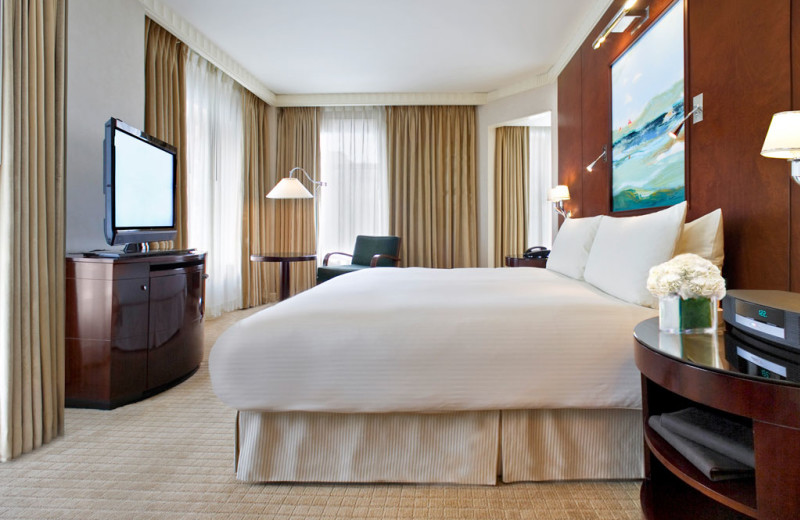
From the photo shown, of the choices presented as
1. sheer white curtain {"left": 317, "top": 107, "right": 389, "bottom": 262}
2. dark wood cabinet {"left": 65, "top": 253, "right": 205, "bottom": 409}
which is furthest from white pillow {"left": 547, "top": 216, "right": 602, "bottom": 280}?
sheer white curtain {"left": 317, "top": 107, "right": 389, "bottom": 262}

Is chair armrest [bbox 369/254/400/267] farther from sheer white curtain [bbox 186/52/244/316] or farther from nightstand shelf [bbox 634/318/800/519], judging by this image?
nightstand shelf [bbox 634/318/800/519]

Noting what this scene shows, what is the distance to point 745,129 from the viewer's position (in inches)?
68.1

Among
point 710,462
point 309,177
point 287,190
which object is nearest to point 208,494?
point 710,462

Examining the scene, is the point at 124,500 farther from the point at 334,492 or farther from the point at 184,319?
the point at 184,319

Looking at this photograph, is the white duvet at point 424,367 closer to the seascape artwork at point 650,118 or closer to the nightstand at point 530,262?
the seascape artwork at point 650,118

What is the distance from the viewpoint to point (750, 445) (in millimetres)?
1014

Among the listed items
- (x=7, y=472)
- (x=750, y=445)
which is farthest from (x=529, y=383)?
(x=7, y=472)

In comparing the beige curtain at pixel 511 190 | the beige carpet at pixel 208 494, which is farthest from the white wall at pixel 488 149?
the beige carpet at pixel 208 494

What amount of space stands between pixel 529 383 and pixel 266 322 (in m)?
0.93

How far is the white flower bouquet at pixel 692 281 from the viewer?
121cm

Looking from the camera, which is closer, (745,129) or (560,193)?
(745,129)

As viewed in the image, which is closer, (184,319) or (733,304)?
(733,304)

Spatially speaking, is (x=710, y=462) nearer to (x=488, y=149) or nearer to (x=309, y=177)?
(x=488, y=149)

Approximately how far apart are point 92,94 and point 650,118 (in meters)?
3.42
